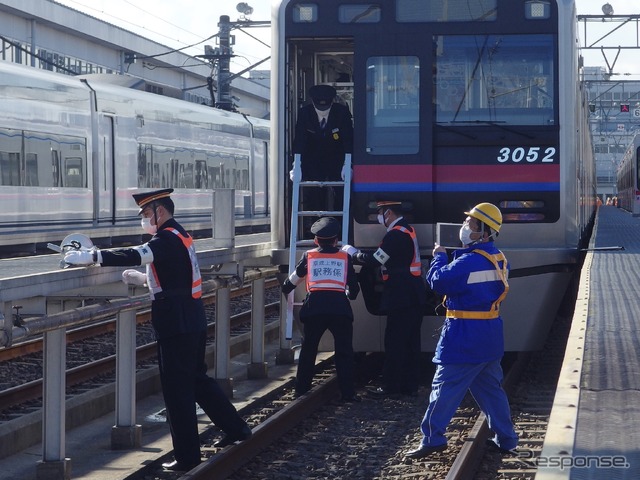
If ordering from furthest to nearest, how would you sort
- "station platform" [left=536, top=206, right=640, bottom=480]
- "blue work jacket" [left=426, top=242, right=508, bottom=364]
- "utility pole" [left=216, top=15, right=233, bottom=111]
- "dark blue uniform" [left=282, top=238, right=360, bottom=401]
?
1. "utility pole" [left=216, top=15, right=233, bottom=111]
2. "dark blue uniform" [left=282, top=238, right=360, bottom=401]
3. "blue work jacket" [left=426, top=242, right=508, bottom=364]
4. "station platform" [left=536, top=206, right=640, bottom=480]

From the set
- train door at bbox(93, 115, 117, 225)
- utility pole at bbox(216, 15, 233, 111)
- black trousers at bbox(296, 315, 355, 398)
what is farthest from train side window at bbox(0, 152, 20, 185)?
utility pole at bbox(216, 15, 233, 111)

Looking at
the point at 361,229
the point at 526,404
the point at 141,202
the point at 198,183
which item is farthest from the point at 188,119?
the point at 141,202

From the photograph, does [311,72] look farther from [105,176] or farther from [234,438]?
[105,176]

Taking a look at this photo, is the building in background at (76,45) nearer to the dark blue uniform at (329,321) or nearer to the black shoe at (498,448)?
the dark blue uniform at (329,321)

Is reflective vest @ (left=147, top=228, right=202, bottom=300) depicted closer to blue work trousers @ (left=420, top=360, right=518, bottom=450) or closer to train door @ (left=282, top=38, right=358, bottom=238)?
blue work trousers @ (left=420, top=360, right=518, bottom=450)

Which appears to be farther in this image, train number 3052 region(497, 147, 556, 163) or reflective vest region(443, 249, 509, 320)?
train number 3052 region(497, 147, 556, 163)

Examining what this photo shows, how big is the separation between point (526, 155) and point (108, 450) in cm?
442

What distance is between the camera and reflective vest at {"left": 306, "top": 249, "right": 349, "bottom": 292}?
33.0 feet

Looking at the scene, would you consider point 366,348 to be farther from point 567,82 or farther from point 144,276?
point 144,276

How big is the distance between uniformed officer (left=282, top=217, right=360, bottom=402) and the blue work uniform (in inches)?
103

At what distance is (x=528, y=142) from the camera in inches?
416

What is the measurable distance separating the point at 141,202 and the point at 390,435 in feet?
9.16

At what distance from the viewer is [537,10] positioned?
10523 millimetres

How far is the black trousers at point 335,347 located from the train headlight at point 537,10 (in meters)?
3.04
